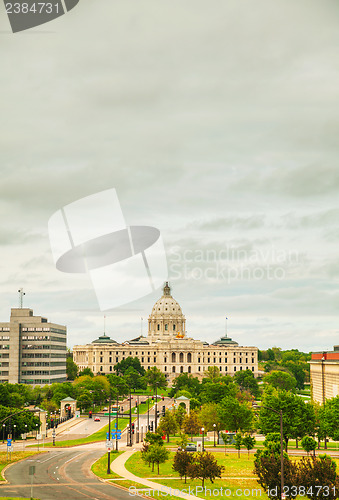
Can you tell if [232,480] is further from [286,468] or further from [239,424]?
[239,424]

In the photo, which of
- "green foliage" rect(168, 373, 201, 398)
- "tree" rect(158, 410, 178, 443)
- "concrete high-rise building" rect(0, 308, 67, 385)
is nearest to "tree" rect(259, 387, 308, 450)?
"tree" rect(158, 410, 178, 443)

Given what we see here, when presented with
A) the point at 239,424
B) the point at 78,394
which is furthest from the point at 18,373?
the point at 239,424

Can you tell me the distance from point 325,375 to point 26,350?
8856 cm

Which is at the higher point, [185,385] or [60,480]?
[185,385]

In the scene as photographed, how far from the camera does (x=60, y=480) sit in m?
59.5

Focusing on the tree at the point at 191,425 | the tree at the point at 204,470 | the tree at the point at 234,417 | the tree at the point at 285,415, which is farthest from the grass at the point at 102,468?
the tree at the point at 191,425

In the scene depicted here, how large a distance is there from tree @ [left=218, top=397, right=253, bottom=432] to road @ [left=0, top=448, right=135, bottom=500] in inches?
758

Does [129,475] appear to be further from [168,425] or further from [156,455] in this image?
[168,425]

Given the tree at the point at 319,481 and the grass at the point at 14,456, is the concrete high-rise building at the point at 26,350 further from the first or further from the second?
the tree at the point at 319,481

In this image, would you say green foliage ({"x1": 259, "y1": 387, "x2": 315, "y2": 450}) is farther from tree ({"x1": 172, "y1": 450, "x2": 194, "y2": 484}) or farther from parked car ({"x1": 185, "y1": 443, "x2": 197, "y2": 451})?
tree ({"x1": 172, "y1": 450, "x2": 194, "y2": 484})

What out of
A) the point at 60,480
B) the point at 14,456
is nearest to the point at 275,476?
the point at 60,480

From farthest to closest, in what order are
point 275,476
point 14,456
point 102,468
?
point 14,456
point 102,468
point 275,476

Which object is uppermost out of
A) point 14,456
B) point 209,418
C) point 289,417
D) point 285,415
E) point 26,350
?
point 26,350

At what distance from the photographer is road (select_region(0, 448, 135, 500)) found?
52.0 m
